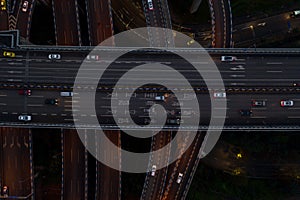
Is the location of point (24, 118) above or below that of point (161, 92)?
below

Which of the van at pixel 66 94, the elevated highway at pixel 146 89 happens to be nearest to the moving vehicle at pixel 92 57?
the elevated highway at pixel 146 89

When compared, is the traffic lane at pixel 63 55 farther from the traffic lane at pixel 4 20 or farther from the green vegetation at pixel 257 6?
the green vegetation at pixel 257 6

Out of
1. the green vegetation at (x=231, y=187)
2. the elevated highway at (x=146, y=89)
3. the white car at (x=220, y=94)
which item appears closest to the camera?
the elevated highway at (x=146, y=89)

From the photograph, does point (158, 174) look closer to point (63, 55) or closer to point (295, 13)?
point (63, 55)

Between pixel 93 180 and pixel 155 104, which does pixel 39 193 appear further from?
pixel 155 104

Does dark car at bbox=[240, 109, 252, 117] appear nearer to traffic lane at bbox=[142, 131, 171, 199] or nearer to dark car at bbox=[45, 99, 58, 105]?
traffic lane at bbox=[142, 131, 171, 199]

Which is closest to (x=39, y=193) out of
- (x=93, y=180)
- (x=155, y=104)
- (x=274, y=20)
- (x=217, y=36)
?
(x=93, y=180)

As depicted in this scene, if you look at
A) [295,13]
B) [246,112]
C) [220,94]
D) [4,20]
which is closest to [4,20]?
[4,20]
